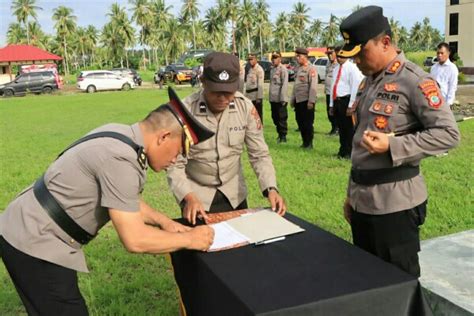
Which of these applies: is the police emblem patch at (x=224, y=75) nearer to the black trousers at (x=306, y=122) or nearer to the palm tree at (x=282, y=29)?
the black trousers at (x=306, y=122)

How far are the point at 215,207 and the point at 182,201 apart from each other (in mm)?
230

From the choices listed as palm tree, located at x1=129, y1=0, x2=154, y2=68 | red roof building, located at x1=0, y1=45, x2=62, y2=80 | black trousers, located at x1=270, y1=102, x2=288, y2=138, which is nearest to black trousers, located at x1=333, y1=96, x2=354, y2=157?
black trousers, located at x1=270, y1=102, x2=288, y2=138

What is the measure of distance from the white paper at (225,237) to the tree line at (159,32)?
56.2 m

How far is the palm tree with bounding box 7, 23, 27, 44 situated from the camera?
67.9 meters

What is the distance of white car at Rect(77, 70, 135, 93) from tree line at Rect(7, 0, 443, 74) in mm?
33267

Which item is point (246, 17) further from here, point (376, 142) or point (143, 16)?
point (376, 142)

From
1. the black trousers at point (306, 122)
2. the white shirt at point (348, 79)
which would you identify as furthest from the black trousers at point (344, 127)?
the black trousers at point (306, 122)

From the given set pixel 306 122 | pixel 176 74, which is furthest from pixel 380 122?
pixel 176 74

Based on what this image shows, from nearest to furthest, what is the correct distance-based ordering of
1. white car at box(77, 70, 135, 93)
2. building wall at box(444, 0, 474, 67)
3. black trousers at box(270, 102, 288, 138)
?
black trousers at box(270, 102, 288, 138), white car at box(77, 70, 135, 93), building wall at box(444, 0, 474, 67)

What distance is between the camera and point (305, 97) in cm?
779

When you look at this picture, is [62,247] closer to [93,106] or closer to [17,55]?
[93,106]

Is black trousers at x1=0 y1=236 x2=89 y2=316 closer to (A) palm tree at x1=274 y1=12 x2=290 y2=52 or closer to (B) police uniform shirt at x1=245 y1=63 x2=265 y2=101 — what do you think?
(B) police uniform shirt at x1=245 y1=63 x2=265 y2=101

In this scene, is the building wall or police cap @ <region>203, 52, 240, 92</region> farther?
the building wall

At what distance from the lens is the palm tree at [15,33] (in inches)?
2674
